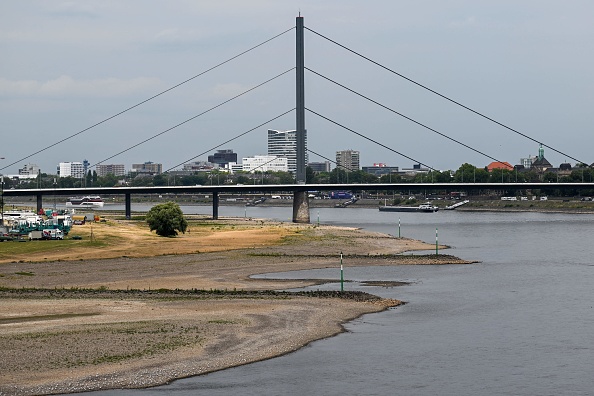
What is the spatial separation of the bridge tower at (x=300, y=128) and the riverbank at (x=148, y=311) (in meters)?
54.1

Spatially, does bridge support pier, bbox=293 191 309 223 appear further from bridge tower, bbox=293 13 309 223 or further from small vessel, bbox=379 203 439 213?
small vessel, bbox=379 203 439 213

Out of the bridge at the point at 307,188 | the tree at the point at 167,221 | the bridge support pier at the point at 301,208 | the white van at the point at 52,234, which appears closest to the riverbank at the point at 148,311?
the white van at the point at 52,234

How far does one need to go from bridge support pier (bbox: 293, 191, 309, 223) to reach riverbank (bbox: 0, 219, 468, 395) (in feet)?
176

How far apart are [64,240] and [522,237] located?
4179 cm

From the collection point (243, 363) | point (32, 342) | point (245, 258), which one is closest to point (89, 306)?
point (32, 342)

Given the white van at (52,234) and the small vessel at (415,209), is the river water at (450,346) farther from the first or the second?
the small vessel at (415,209)

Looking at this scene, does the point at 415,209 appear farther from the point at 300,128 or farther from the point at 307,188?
the point at 300,128

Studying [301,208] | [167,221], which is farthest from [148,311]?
[301,208]

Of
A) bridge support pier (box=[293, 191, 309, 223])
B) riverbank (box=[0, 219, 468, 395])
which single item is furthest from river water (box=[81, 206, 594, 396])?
bridge support pier (box=[293, 191, 309, 223])

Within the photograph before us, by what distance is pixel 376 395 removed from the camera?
27344 millimetres

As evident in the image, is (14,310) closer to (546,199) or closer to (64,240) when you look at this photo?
(64,240)

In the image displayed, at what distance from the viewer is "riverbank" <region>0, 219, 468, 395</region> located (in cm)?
2916

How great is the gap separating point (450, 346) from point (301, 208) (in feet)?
300

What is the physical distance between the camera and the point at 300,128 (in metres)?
122
